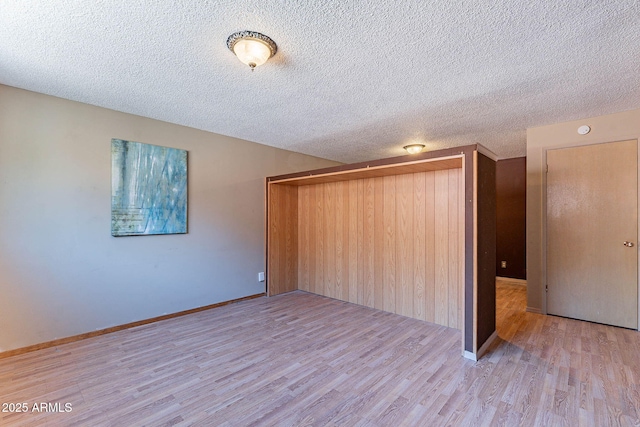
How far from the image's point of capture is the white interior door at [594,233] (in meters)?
3.21

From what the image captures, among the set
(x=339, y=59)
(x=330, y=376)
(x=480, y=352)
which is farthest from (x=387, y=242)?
(x=339, y=59)

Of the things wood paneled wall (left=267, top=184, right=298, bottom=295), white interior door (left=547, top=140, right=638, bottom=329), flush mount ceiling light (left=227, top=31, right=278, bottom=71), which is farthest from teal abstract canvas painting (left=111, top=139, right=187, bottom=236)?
white interior door (left=547, top=140, right=638, bottom=329)

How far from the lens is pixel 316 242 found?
15.6 ft

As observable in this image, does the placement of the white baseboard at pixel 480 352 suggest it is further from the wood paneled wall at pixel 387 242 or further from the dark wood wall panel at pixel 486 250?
the wood paneled wall at pixel 387 242

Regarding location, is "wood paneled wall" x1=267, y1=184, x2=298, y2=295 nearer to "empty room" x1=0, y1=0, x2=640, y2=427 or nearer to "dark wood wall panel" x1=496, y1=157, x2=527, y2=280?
"empty room" x1=0, y1=0, x2=640, y2=427

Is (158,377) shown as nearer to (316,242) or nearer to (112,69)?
(112,69)

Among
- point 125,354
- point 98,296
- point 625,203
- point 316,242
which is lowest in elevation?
point 125,354

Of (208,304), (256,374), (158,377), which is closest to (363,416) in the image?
(256,374)

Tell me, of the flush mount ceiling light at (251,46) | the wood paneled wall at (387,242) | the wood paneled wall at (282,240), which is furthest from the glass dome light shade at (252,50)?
the wood paneled wall at (282,240)

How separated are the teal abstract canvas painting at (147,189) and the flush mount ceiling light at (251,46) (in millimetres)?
2023

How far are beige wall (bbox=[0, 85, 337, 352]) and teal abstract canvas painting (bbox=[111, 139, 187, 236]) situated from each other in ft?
0.29

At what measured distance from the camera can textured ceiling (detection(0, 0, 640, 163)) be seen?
167 centimetres

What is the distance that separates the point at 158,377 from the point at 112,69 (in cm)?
249

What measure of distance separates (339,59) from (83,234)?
304cm
